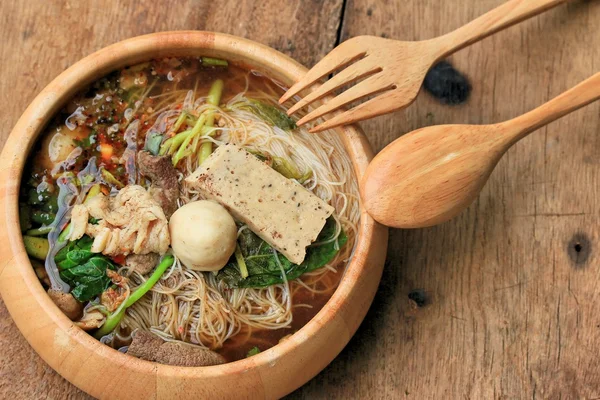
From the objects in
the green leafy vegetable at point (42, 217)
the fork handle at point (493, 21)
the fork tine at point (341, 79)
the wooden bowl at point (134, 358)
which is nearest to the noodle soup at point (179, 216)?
the green leafy vegetable at point (42, 217)

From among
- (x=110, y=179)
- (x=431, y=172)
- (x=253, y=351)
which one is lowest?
(x=253, y=351)

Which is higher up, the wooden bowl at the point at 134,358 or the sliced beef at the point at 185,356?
the wooden bowl at the point at 134,358

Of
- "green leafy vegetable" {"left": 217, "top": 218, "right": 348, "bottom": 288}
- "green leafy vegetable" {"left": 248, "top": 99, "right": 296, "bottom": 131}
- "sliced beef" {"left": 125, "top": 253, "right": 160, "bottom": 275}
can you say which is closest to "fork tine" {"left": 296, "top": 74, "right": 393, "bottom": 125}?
"green leafy vegetable" {"left": 248, "top": 99, "right": 296, "bottom": 131}

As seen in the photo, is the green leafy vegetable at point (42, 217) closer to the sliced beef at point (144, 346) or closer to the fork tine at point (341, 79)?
the sliced beef at point (144, 346)

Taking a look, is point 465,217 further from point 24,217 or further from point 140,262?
point 24,217

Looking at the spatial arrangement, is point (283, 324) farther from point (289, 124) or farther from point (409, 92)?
point (409, 92)

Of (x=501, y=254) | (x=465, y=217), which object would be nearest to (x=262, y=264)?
(x=465, y=217)
